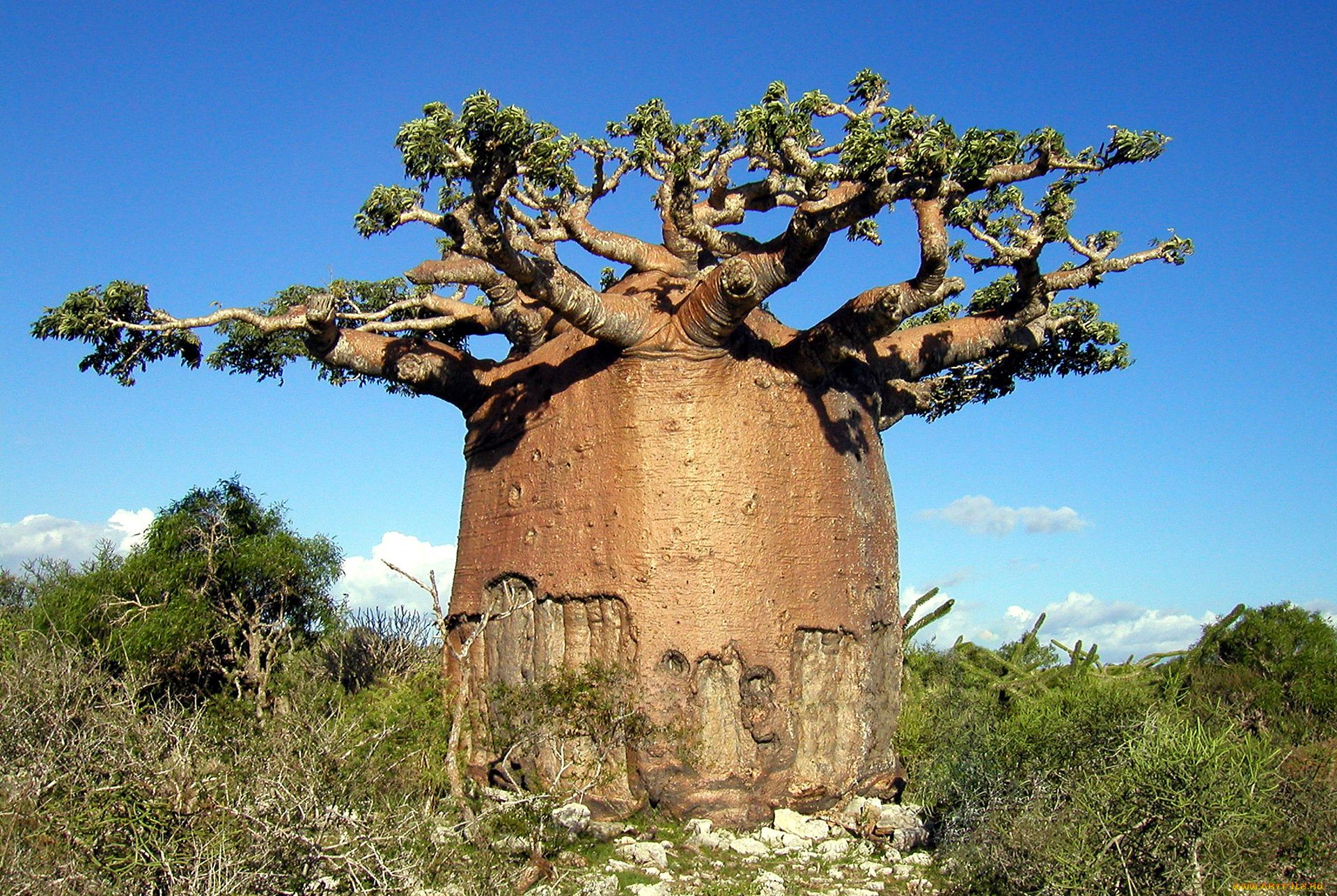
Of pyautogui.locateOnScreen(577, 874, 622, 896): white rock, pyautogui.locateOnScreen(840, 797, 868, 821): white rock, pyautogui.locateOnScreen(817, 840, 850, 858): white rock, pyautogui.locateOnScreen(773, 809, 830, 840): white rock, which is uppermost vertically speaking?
pyautogui.locateOnScreen(840, 797, 868, 821): white rock

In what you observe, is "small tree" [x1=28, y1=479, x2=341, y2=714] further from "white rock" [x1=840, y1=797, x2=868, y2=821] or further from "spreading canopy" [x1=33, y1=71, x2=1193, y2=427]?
"white rock" [x1=840, y1=797, x2=868, y2=821]

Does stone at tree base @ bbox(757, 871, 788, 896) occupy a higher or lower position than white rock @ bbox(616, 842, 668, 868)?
lower

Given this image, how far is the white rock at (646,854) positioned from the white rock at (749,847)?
44cm

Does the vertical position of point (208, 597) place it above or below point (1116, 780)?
above

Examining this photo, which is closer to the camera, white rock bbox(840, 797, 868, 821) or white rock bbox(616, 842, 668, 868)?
white rock bbox(616, 842, 668, 868)

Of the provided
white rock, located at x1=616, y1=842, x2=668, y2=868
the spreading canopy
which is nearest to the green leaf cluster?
the spreading canopy

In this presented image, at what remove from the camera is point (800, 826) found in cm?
665

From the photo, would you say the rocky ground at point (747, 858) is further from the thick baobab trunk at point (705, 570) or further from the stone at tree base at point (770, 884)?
the thick baobab trunk at point (705, 570)

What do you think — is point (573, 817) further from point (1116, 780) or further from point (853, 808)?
point (1116, 780)

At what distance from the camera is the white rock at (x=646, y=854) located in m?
5.93

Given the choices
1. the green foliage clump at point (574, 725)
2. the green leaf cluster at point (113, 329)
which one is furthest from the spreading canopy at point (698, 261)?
the green foliage clump at point (574, 725)

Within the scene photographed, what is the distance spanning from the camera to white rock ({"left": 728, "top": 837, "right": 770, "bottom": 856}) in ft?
20.5

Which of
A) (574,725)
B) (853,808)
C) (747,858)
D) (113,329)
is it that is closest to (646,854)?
(747,858)

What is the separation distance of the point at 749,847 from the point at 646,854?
68 centimetres
